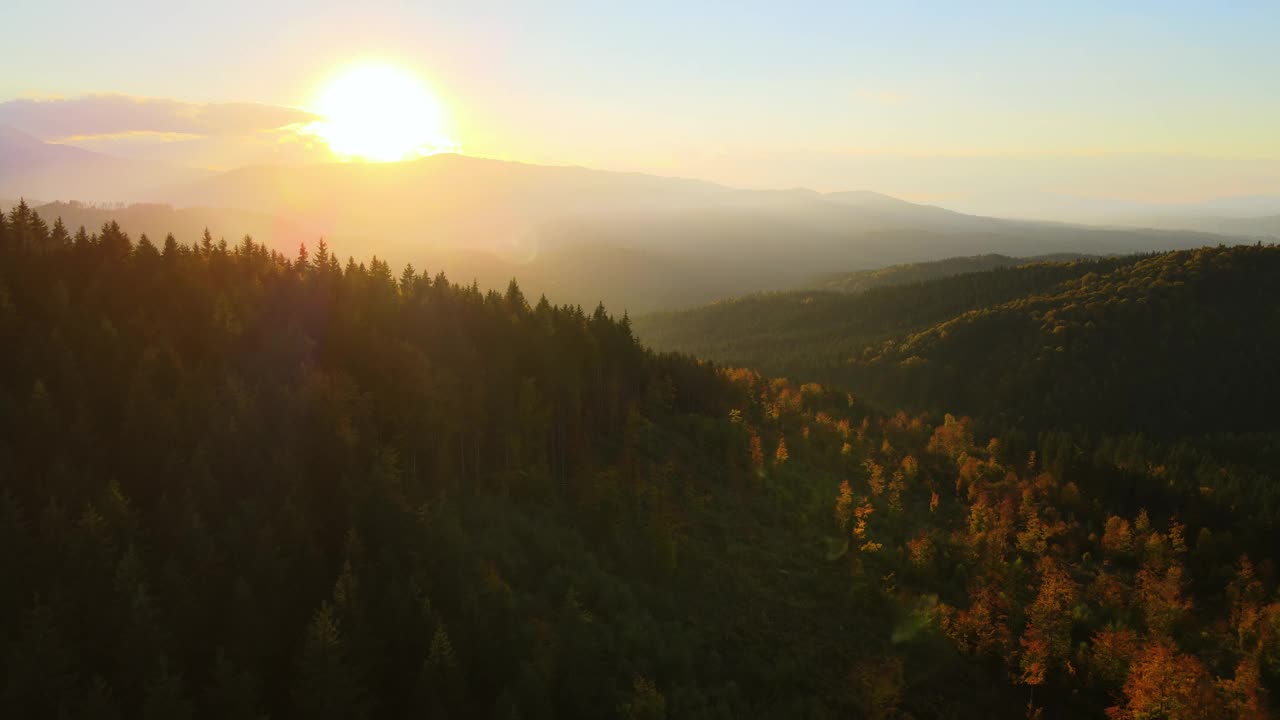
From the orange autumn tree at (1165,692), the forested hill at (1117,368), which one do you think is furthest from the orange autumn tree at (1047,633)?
the forested hill at (1117,368)

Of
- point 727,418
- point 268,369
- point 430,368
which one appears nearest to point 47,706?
point 268,369

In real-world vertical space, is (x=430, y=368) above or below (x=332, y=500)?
above

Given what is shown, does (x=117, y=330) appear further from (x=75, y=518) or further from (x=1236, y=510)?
(x=1236, y=510)

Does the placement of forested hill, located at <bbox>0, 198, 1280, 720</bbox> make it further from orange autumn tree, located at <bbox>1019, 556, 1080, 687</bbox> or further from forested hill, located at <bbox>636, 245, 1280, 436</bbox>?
forested hill, located at <bbox>636, 245, 1280, 436</bbox>

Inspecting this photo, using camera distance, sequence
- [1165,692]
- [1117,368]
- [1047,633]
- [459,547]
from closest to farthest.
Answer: [459,547] → [1165,692] → [1047,633] → [1117,368]

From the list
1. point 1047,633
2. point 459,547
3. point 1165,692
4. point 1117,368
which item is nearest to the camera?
point 459,547

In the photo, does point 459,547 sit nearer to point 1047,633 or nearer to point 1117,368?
point 1047,633

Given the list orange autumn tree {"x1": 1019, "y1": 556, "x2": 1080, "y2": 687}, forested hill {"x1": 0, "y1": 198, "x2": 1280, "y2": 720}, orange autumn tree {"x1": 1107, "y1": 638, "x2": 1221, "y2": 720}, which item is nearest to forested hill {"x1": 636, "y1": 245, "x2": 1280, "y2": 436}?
forested hill {"x1": 0, "y1": 198, "x2": 1280, "y2": 720}

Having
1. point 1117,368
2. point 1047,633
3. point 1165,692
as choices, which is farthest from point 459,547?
point 1117,368

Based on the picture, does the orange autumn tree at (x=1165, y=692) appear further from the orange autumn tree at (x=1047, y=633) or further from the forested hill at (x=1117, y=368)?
the forested hill at (x=1117, y=368)
